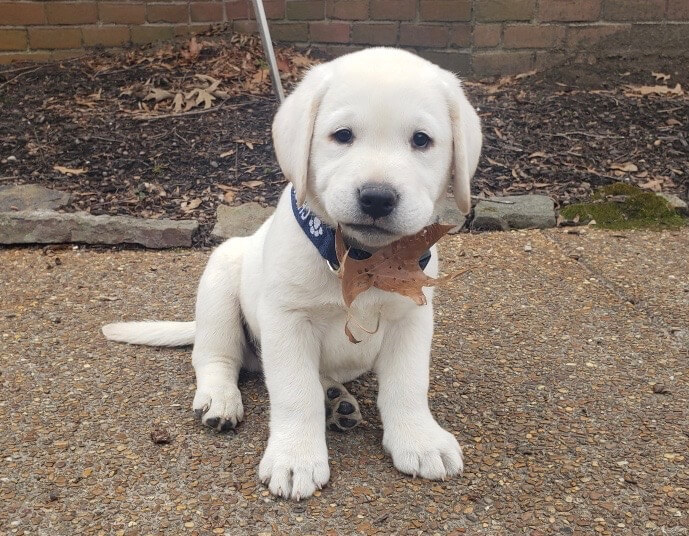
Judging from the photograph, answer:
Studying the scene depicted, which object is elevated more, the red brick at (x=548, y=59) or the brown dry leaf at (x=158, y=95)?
the red brick at (x=548, y=59)

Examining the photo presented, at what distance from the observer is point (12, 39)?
7.84m

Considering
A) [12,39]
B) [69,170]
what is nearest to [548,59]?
[69,170]

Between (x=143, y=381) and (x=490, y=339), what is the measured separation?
1802mm

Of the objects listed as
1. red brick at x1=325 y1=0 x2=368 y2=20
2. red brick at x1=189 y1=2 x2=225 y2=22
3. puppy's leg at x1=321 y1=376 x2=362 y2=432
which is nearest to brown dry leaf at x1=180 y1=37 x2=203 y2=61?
red brick at x1=189 y1=2 x2=225 y2=22

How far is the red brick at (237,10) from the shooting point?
7.91 m

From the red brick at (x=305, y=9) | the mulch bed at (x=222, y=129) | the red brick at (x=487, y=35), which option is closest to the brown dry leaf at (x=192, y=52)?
the mulch bed at (x=222, y=129)

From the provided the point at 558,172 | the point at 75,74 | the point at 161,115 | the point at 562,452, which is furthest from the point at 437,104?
the point at 75,74

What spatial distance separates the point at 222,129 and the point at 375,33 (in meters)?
1.93

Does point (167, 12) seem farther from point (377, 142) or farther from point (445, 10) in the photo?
point (377, 142)

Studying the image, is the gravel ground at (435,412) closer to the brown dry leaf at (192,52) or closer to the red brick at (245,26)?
the brown dry leaf at (192,52)

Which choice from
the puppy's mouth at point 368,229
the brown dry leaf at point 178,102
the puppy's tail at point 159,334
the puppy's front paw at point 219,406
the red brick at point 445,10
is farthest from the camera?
the red brick at point 445,10

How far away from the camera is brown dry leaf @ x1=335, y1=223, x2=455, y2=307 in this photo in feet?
9.23

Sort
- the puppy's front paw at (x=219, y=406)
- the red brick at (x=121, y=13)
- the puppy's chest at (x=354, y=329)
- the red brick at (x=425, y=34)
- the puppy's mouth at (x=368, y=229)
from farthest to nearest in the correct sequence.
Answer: the red brick at (x=121, y=13)
the red brick at (x=425, y=34)
the puppy's front paw at (x=219, y=406)
the puppy's chest at (x=354, y=329)
the puppy's mouth at (x=368, y=229)

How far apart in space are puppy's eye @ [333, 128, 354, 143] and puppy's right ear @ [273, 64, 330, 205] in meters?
0.12
